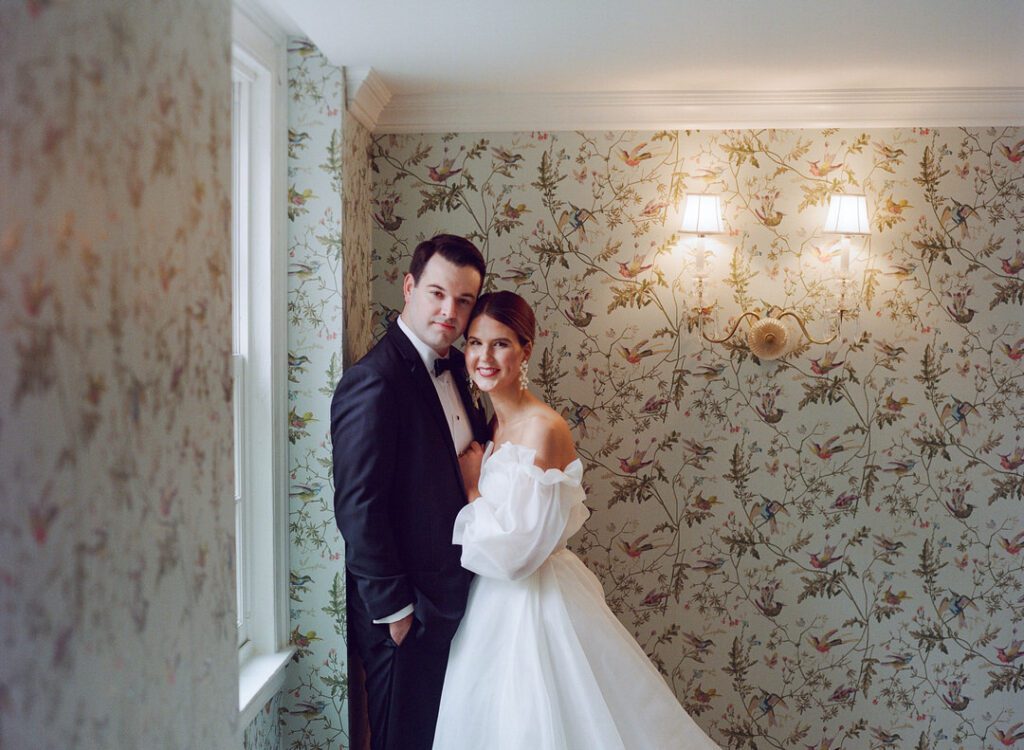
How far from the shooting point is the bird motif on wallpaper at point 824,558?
3236mm

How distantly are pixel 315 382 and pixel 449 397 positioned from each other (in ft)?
1.42

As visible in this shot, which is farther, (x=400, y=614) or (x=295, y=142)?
(x=295, y=142)

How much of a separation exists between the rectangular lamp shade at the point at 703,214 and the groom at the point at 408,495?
37.1 inches

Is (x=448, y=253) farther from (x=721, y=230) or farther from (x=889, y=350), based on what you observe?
(x=889, y=350)

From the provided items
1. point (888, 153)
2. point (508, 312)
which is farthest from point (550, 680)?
point (888, 153)

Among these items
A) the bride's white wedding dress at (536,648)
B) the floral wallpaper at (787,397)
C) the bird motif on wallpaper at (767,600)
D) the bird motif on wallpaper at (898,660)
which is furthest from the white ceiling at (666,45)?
the bird motif on wallpaper at (898,660)

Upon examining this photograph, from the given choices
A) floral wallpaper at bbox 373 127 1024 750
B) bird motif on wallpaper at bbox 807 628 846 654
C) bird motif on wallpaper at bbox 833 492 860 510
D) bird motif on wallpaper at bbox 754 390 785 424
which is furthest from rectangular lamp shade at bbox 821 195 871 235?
bird motif on wallpaper at bbox 807 628 846 654

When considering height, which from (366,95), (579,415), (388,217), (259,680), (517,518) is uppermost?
(366,95)

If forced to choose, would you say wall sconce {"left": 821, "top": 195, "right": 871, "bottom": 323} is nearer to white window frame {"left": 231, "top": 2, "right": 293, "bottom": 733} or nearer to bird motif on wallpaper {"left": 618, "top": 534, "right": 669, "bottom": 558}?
bird motif on wallpaper {"left": 618, "top": 534, "right": 669, "bottom": 558}

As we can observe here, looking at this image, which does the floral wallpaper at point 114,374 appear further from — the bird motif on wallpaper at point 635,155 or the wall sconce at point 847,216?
the wall sconce at point 847,216

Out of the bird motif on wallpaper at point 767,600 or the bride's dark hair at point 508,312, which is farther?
the bird motif on wallpaper at point 767,600

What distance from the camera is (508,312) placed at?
100.0 inches

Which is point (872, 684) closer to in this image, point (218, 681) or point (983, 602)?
point (983, 602)

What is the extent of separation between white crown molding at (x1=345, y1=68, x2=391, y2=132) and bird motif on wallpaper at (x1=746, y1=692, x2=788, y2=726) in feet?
8.76
